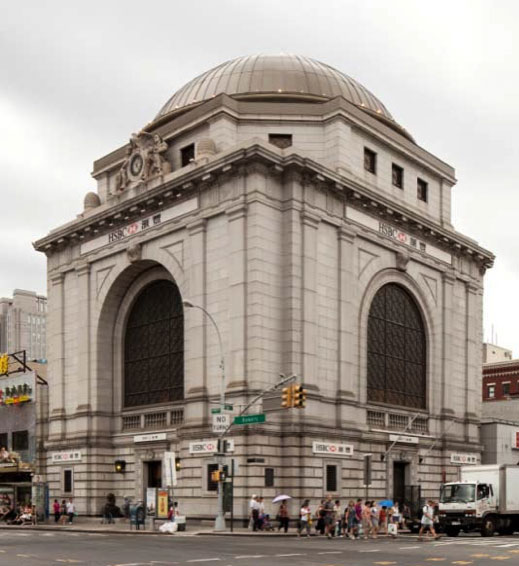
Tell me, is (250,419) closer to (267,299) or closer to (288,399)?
(288,399)

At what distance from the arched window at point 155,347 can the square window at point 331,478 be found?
399 inches

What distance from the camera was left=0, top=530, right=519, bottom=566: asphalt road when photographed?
933 inches

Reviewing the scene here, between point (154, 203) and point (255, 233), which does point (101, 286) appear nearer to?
point (154, 203)

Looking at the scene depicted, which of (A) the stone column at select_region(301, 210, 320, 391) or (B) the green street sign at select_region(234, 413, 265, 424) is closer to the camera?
(B) the green street sign at select_region(234, 413, 265, 424)

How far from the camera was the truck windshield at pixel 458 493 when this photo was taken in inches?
1606

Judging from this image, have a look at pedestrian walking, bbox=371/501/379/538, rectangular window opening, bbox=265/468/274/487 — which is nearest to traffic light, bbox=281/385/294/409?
pedestrian walking, bbox=371/501/379/538

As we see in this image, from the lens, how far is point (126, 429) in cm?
5419

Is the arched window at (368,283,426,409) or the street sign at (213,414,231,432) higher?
the arched window at (368,283,426,409)

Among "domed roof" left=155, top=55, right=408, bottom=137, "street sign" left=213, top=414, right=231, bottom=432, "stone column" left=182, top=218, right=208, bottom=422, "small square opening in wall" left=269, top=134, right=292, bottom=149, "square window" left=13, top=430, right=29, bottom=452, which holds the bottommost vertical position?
"square window" left=13, top=430, right=29, bottom=452

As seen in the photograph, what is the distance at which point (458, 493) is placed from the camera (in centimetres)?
4122

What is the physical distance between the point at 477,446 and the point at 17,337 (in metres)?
123

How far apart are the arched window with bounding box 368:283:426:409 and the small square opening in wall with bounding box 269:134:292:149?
36.1ft

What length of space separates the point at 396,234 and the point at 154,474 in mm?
21410

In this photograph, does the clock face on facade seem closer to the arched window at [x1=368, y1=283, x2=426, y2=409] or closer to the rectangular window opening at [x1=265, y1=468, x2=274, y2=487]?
the arched window at [x1=368, y1=283, x2=426, y2=409]
